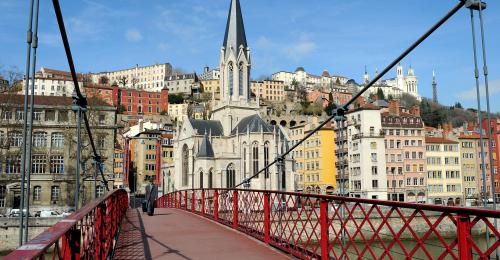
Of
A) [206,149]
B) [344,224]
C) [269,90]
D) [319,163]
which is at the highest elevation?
[269,90]

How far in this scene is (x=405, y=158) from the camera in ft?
196

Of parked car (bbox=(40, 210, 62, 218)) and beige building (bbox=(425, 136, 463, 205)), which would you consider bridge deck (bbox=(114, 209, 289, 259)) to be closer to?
parked car (bbox=(40, 210, 62, 218))

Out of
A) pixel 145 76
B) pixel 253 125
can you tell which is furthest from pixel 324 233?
pixel 145 76

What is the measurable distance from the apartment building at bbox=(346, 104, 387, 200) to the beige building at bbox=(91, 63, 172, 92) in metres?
100

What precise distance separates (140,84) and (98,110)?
368 feet

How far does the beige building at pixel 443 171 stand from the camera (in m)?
61.4

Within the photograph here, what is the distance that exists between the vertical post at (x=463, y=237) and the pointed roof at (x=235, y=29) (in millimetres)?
56879

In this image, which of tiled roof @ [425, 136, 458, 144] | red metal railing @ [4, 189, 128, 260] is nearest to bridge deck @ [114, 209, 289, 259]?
red metal railing @ [4, 189, 128, 260]

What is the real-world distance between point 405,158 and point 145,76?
114022mm

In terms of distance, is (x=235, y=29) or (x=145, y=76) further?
(x=145, y=76)

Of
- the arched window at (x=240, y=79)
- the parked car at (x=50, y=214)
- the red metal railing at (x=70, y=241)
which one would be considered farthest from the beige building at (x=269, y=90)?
the red metal railing at (x=70, y=241)

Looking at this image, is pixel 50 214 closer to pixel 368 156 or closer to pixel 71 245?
pixel 368 156

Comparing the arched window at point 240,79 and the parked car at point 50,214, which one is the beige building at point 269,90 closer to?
the arched window at point 240,79

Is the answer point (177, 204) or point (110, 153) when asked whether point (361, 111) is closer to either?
point (110, 153)
